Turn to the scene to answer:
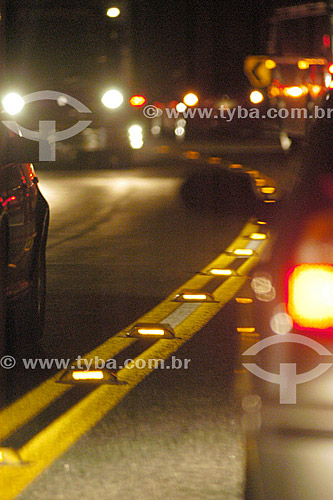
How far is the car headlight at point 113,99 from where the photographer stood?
2102 cm

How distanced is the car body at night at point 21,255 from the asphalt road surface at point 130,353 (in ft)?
0.71

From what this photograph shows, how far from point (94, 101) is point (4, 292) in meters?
15.2

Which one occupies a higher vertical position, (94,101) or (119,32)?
(119,32)

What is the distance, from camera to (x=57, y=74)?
20938mm

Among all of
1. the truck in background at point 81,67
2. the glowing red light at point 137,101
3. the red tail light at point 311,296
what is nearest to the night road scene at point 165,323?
the red tail light at point 311,296

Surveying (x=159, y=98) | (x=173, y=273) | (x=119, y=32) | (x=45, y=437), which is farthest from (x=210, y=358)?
(x=159, y=98)

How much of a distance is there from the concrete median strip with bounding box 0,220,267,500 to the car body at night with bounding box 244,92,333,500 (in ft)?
4.49

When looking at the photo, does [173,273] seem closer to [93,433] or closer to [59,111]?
[93,433]

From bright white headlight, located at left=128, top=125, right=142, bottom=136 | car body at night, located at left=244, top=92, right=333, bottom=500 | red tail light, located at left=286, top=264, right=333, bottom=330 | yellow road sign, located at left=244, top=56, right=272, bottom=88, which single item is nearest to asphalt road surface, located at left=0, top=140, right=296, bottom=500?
car body at night, located at left=244, top=92, right=333, bottom=500

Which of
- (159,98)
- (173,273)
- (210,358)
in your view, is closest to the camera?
(210,358)

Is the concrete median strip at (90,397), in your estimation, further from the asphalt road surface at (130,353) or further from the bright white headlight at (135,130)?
the bright white headlight at (135,130)

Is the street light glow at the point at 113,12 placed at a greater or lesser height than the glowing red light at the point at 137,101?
greater

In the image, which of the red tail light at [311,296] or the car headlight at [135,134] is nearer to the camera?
the red tail light at [311,296]

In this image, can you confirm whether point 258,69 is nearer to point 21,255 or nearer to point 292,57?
point 21,255
